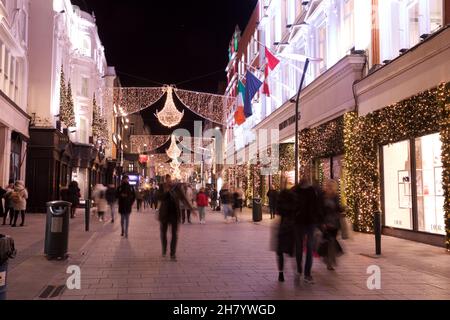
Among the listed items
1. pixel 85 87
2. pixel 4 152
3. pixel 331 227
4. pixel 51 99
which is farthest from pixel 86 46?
pixel 331 227

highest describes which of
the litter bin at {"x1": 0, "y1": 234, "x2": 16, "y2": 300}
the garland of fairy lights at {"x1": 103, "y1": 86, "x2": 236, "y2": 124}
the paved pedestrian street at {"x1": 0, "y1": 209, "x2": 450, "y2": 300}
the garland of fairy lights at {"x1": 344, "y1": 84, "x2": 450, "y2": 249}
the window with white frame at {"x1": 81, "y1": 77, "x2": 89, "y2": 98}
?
the window with white frame at {"x1": 81, "y1": 77, "x2": 89, "y2": 98}

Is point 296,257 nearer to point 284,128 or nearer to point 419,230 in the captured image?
point 419,230

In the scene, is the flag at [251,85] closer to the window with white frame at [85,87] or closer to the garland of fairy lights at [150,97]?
the garland of fairy lights at [150,97]

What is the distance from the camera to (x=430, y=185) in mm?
14445

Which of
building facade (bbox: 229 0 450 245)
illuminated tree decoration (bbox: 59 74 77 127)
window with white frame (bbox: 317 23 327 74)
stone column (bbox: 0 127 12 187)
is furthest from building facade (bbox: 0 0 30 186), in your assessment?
window with white frame (bbox: 317 23 327 74)

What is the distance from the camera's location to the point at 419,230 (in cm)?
1485

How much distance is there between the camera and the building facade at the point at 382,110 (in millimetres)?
13734

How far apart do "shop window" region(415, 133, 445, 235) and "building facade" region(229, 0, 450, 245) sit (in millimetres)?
29

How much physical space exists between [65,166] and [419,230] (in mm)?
24707

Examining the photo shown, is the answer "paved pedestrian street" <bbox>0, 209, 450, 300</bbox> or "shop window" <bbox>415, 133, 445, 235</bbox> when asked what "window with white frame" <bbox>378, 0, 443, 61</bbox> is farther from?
"paved pedestrian street" <bbox>0, 209, 450, 300</bbox>

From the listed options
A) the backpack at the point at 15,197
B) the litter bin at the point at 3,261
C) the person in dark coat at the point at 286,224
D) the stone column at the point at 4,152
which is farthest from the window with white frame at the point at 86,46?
the litter bin at the point at 3,261

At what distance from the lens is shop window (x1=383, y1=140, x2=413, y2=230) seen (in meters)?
15.6

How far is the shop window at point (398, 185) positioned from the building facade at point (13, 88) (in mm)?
15828

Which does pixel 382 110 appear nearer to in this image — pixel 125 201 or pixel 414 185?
pixel 414 185
